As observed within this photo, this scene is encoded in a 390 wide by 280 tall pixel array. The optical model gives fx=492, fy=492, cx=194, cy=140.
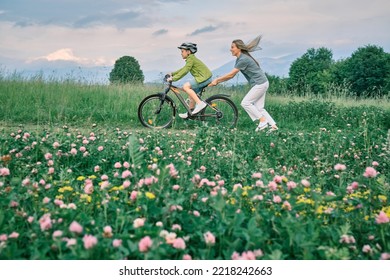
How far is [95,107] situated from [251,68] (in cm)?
384

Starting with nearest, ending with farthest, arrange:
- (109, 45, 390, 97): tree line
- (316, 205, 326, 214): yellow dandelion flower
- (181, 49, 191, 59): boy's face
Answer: (316, 205, 326, 214): yellow dandelion flower < (181, 49, 191, 59): boy's face < (109, 45, 390, 97): tree line

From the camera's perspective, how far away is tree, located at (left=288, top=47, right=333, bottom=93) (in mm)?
56241

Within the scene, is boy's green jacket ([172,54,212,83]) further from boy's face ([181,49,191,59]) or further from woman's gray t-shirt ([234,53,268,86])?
woman's gray t-shirt ([234,53,268,86])

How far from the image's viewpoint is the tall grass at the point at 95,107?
1025 centimetres

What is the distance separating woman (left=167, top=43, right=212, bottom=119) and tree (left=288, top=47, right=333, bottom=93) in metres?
46.7

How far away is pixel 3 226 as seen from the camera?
9.17 ft

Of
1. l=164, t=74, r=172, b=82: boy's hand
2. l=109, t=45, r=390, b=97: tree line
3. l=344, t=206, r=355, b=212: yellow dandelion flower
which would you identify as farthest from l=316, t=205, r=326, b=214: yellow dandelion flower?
l=109, t=45, r=390, b=97: tree line

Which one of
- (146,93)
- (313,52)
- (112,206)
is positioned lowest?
(112,206)

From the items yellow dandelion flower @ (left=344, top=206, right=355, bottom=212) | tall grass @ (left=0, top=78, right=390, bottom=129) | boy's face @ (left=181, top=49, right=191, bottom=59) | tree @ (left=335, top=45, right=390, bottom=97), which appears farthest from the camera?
tree @ (left=335, top=45, right=390, bottom=97)

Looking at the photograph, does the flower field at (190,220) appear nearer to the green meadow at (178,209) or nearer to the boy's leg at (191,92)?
the green meadow at (178,209)

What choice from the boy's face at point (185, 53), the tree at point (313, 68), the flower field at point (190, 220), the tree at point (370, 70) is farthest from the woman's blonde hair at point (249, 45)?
the tree at point (313, 68)

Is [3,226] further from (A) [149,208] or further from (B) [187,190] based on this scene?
(B) [187,190]
